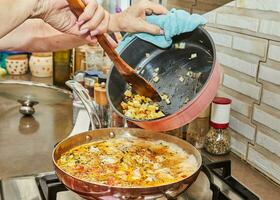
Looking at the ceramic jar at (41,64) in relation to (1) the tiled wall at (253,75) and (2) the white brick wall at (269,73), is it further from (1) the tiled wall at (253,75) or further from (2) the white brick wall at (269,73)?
(2) the white brick wall at (269,73)

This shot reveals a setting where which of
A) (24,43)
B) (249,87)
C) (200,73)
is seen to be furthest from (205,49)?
(24,43)

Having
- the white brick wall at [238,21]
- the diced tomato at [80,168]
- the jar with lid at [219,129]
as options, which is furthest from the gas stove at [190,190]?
the white brick wall at [238,21]

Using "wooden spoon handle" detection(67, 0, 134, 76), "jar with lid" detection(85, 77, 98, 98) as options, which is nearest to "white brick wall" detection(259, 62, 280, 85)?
"wooden spoon handle" detection(67, 0, 134, 76)

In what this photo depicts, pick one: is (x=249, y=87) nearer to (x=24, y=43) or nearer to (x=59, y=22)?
(x=59, y=22)

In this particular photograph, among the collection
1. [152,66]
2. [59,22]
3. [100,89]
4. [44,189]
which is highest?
[59,22]

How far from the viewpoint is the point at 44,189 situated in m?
0.94

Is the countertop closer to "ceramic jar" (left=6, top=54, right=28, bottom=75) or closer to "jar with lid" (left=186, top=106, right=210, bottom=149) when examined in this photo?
"jar with lid" (left=186, top=106, right=210, bottom=149)

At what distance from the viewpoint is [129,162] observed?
96cm

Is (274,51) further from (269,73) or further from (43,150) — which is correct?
(43,150)

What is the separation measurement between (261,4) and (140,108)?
1.40 feet

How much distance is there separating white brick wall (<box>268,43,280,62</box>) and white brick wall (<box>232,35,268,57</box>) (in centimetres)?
2

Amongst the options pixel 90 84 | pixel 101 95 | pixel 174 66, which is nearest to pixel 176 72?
pixel 174 66

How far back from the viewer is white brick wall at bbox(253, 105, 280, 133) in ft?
3.48

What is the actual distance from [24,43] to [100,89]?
27cm
